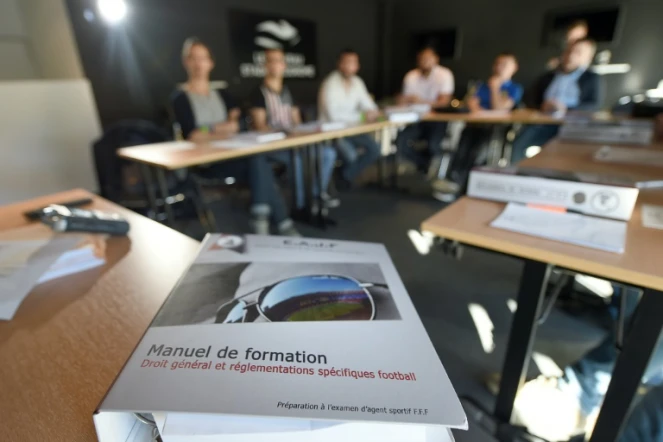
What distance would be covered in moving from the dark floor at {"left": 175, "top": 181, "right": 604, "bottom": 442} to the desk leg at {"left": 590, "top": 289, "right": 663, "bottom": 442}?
0.28 m

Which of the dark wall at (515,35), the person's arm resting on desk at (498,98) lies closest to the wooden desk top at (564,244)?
the person's arm resting on desk at (498,98)

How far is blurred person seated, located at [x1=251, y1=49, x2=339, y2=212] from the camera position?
281 cm

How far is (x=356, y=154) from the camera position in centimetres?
347

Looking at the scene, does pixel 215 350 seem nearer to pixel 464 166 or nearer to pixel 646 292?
pixel 646 292

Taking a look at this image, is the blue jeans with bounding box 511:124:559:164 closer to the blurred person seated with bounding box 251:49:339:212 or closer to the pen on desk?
the blurred person seated with bounding box 251:49:339:212

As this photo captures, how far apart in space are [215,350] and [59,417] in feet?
0.51

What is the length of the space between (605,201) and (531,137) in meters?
2.93

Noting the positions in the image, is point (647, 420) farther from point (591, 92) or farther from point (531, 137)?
point (591, 92)

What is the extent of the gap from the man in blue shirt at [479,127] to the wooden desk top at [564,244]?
2.59m

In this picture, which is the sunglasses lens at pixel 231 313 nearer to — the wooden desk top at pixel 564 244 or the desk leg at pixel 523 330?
the wooden desk top at pixel 564 244

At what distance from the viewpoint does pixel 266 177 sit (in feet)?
8.09

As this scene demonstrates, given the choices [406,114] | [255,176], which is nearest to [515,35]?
[406,114]

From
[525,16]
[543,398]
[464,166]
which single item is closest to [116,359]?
[543,398]

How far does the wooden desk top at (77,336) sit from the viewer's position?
13.8 inches
